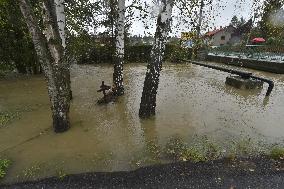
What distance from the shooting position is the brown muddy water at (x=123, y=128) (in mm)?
5398

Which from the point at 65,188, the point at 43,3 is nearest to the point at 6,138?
the point at 65,188

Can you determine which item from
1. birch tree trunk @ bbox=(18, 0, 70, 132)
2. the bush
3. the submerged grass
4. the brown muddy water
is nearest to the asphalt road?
the brown muddy water

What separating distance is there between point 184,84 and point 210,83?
52.4 inches

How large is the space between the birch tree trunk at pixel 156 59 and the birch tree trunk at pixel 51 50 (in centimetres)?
211

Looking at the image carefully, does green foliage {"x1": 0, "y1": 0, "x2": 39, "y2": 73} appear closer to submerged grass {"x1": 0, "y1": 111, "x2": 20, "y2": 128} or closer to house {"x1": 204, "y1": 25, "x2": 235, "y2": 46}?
submerged grass {"x1": 0, "y1": 111, "x2": 20, "y2": 128}

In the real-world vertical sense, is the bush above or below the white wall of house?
below

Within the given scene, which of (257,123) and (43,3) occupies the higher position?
(43,3)

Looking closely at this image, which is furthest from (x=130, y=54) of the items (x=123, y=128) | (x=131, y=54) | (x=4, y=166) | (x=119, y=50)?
(x=4, y=166)

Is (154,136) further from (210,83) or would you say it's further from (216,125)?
(210,83)

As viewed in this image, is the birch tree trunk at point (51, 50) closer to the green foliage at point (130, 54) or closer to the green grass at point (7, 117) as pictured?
the green grass at point (7, 117)

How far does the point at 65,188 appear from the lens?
14.9 feet

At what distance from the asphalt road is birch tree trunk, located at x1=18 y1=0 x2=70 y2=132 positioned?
6.75 feet

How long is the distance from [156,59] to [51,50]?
2553 millimetres

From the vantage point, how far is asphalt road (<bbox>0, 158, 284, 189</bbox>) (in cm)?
461
